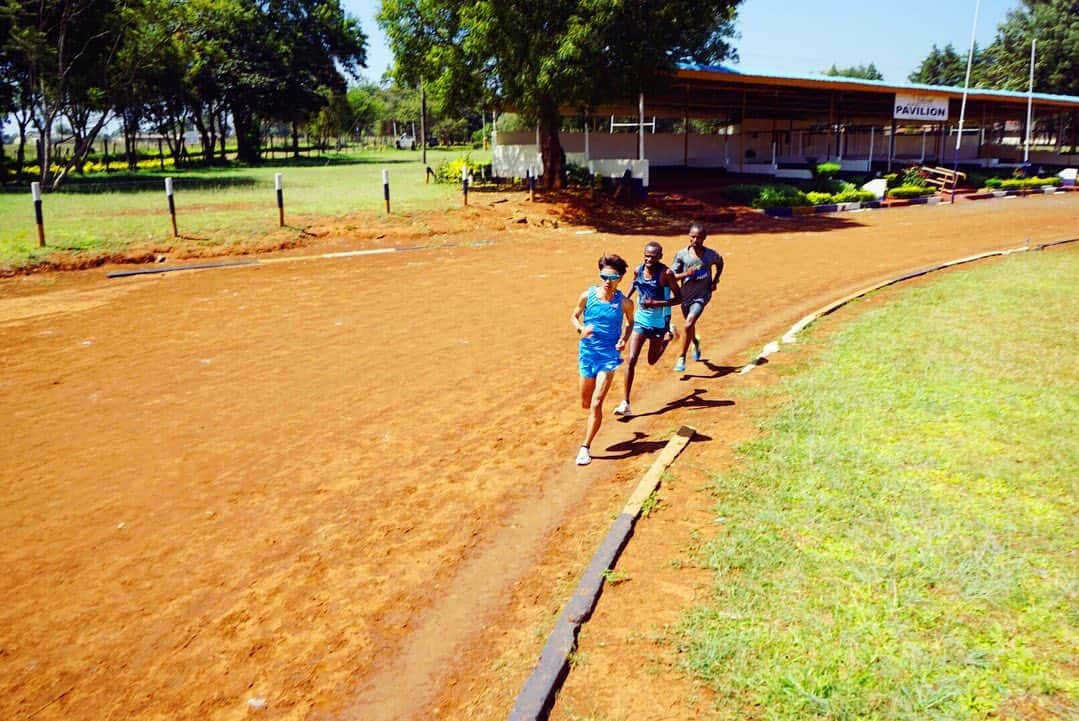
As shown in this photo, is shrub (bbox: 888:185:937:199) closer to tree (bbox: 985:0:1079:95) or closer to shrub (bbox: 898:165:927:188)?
shrub (bbox: 898:165:927:188)

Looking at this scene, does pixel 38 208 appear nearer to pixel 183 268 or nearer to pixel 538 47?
pixel 183 268

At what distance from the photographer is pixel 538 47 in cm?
2136

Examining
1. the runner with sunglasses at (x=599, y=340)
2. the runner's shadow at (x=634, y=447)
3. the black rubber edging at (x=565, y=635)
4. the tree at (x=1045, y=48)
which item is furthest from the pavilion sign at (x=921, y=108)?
the black rubber edging at (x=565, y=635)

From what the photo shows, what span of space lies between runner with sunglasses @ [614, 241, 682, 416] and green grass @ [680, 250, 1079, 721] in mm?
1406

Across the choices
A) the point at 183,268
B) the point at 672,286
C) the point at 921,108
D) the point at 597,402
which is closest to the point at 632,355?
the point at 672,286

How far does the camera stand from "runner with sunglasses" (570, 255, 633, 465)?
6273 mm

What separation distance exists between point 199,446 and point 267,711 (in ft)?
11.9

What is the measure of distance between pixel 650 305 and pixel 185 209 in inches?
748

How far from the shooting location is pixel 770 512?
5.16m

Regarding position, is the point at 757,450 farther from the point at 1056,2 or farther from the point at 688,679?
the point at 1056,2

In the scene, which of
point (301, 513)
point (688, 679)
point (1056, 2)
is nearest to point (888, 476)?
point (688, 679)

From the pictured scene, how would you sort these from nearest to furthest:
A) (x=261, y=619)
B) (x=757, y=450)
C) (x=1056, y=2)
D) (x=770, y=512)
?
(x=261, y=619) → (x=770, y=512) → (x=757, y=450) → (x=1056, y=2)

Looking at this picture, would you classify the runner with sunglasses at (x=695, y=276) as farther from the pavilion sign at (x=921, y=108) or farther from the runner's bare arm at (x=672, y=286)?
the pavilion sign at (x=921, y=108)

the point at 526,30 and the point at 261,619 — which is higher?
the point at 526,30
